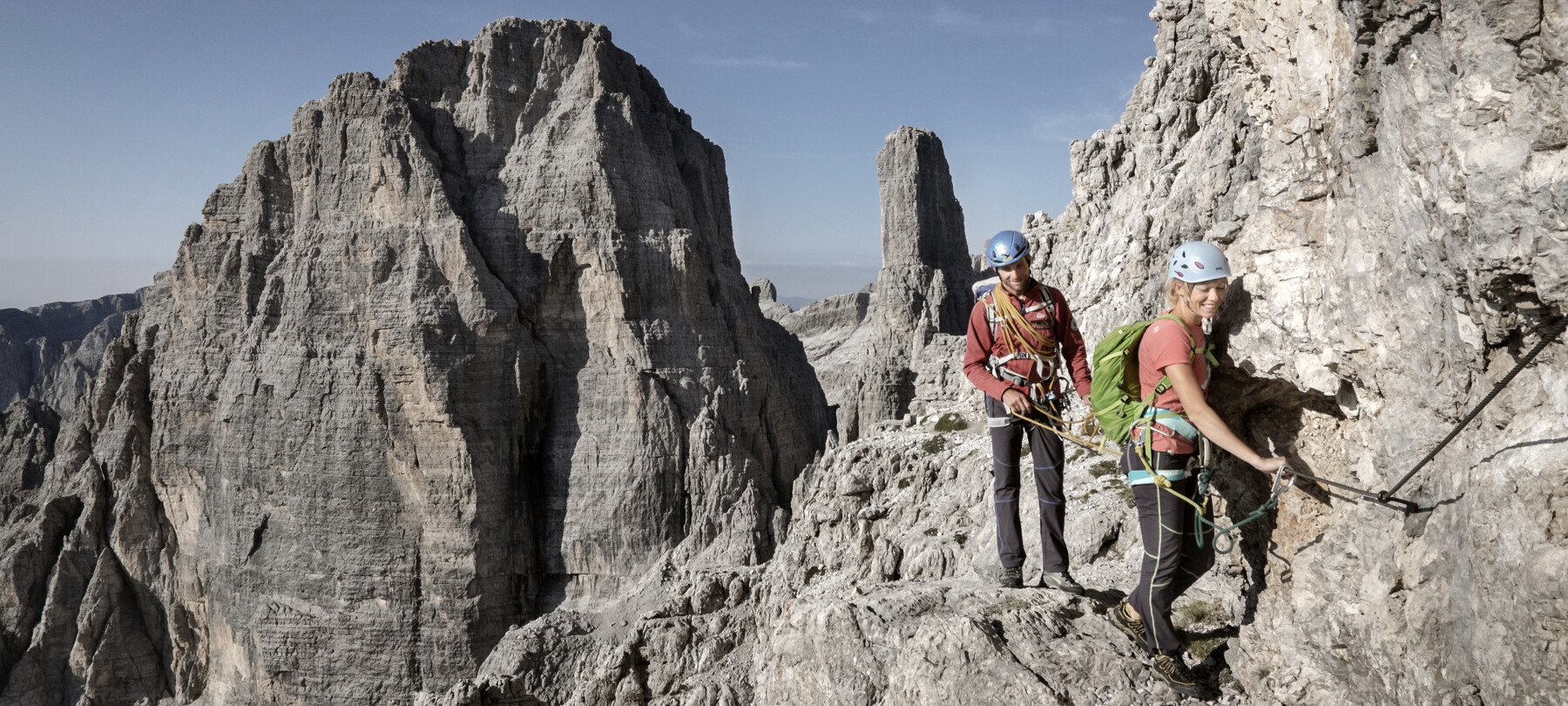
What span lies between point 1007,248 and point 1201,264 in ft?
5.59

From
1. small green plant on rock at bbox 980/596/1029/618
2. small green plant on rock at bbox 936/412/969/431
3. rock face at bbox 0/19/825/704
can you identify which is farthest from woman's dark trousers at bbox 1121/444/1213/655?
rock face at bbox 0/19/825/704

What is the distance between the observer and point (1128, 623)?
6.30 m

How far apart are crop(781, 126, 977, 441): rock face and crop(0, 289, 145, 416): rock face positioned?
86.4 meters

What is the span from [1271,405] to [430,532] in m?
33.3

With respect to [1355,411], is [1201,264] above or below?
above

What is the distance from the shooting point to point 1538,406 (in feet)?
13.5

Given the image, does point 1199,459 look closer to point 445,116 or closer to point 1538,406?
point 1538,406

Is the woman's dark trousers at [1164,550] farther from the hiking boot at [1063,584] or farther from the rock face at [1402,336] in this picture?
the hiking boot at [1063,584]

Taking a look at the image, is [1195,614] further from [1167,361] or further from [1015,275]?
[1015,275]

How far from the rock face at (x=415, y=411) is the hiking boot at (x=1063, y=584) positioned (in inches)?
971

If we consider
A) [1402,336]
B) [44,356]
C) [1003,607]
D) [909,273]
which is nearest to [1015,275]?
[1003,607]

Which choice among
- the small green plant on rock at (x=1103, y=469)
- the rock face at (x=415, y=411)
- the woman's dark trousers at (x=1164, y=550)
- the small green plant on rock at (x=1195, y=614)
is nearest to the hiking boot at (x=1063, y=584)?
the small green plant on rock at (x=1195, y=614)

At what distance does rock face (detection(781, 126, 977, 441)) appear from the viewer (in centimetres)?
4753

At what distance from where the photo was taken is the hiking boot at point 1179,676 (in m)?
5.87
